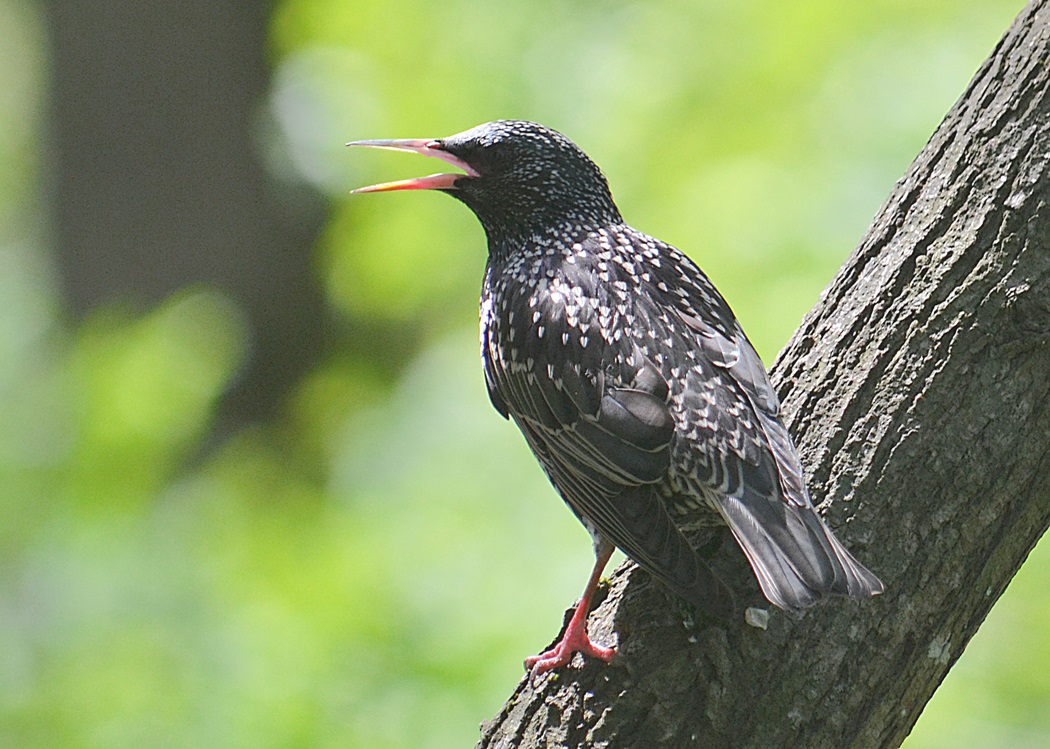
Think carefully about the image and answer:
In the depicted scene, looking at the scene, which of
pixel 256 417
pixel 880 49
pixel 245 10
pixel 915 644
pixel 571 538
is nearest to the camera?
pixel 915 644

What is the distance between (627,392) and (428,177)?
3.39ft

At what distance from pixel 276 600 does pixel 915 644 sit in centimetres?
321

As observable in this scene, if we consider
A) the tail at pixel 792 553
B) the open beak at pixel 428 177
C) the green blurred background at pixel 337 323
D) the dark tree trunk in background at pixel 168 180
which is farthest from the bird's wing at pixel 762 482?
the dark tree trunk in background at pixel 168 180

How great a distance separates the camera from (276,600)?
505cm

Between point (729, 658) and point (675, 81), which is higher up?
point (675, 81)

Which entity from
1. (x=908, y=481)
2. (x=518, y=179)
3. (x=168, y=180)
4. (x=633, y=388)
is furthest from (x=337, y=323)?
(x=908, y=481)

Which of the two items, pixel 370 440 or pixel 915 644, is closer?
pixel 915 644

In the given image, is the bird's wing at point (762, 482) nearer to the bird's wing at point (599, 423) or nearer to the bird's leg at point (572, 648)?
the bird's wing at point (599, 423)

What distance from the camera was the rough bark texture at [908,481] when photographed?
8.04 feet

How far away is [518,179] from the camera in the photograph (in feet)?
11.7

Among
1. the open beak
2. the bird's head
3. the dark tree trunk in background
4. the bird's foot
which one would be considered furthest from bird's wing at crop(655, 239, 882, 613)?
the dark tree trunk in background

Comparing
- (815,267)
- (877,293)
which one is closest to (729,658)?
(877,293)

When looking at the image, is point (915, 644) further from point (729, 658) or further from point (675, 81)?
point (675, 81)

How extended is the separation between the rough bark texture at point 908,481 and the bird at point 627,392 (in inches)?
3.8
